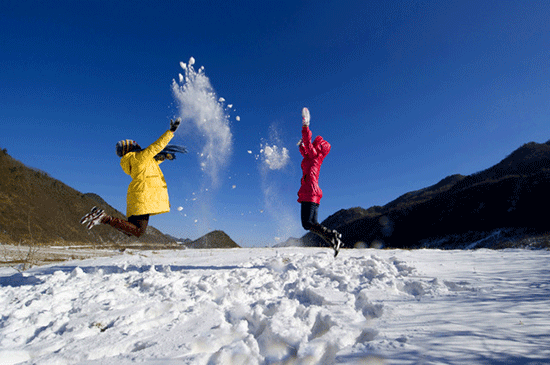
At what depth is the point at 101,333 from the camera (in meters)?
2.02

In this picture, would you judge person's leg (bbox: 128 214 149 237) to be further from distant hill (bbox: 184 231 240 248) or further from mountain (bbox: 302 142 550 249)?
distant hill (bbox: 184 231 240 248)

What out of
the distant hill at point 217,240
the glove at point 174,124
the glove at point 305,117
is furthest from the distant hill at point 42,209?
the glove at point 305,117

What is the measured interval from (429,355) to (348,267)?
8.25ft

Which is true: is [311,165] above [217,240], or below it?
above

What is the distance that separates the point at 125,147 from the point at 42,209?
36.9 m

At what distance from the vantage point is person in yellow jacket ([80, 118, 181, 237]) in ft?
13.5

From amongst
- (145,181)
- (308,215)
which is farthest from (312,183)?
(145,181)

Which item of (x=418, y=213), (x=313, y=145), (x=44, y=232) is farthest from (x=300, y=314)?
(x=418, y=213)

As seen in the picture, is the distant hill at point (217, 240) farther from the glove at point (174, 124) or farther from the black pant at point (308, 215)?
the glove at point (174, 124)

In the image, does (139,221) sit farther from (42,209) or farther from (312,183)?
(42,209)

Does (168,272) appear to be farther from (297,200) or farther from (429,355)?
(429,355)

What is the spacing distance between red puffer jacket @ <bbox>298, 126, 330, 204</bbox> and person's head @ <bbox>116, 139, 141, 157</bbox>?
3.13 meters

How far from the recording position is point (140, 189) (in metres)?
4.16

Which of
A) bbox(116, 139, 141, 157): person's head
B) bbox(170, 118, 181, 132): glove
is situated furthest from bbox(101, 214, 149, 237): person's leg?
bbox(170, 118, 181, 132): glove
